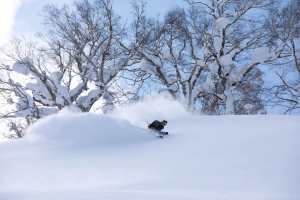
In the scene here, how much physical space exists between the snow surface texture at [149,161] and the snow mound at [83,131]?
1 cm

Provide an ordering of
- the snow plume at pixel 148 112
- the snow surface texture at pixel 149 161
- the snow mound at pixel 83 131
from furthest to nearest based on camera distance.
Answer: the snow plume at pixel 148 112 < the snow mound at pixel 83 131 < the snow surface texture at pixel 149 161

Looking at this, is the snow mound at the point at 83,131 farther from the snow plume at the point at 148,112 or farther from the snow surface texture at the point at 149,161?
the snow plume at the point at 148,112

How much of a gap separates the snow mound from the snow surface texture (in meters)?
0.01

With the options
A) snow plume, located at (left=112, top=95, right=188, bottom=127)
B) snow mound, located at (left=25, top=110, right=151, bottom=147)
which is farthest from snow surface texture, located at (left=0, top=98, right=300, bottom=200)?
snow plume, located at (left=112, top=95, right=188, bottom=127)

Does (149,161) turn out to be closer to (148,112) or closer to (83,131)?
(83,131)

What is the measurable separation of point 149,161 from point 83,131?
1437 millimetres

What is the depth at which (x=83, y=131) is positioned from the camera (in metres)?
5.48

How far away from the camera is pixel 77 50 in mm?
19812

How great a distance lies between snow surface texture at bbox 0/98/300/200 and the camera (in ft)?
10.3

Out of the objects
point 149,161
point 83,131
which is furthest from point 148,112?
point 149,161

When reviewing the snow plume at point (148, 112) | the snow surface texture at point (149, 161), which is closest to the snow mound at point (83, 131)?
the snow surface texture at point (149, 161)

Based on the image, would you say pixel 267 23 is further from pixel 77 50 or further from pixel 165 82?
pixel 77 50

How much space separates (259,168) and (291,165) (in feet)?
0.85

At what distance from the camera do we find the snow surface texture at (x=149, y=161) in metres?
3.15
